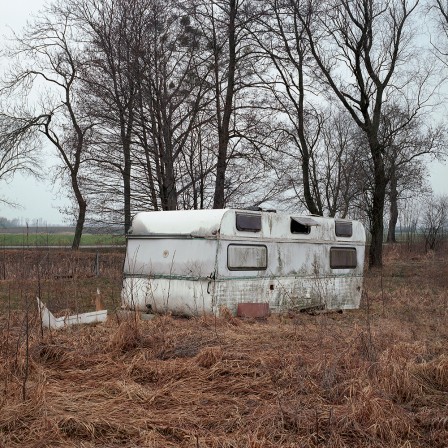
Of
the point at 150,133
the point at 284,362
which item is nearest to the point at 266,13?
Answer: the point at 150,133

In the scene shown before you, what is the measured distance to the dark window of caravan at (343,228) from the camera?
40.5ft

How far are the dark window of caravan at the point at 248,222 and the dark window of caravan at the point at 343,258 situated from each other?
2455mm

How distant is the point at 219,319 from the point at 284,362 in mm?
3005

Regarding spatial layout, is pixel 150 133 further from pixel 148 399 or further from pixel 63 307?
pixel 148 399

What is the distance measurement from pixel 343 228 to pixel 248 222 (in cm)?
315

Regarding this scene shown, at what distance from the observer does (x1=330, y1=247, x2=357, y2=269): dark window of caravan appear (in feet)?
40.0

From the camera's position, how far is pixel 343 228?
12.5 metres

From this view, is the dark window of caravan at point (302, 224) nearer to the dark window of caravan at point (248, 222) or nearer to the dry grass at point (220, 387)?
the dark window of caravan at point (248, 222)

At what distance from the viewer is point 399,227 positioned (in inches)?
2002

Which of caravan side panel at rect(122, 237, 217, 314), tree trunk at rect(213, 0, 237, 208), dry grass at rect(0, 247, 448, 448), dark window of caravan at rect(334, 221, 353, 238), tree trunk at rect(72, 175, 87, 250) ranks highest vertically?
tree trunk at rect(213, 0, 237, 208)

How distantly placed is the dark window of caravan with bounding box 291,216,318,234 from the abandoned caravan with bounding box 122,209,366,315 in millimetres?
20

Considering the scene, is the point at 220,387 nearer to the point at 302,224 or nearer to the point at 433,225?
the point at 302,224

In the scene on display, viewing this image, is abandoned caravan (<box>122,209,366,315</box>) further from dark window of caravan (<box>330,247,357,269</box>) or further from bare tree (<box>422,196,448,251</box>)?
bare tree (<box>422,196,448,251</box>)

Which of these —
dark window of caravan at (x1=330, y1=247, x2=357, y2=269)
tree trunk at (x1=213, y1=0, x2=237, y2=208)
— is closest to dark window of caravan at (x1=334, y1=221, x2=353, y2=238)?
dark window of caravan at (x1=330, y1=247, x2=357, y2=269)
